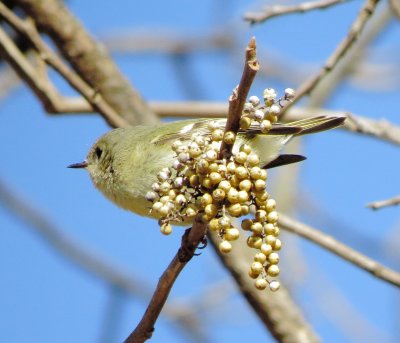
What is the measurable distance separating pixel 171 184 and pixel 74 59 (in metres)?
1.79

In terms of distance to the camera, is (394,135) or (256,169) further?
(394,135)

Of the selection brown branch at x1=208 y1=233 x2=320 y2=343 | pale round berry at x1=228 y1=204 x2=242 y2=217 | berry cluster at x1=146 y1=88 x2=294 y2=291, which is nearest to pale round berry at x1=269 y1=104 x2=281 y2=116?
berry cluster at x1=146 y1=88 x2=294 y2=291

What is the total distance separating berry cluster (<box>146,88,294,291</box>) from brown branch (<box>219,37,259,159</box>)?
0.04ft

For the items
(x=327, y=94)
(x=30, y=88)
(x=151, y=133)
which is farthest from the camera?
(x=327, y=94)

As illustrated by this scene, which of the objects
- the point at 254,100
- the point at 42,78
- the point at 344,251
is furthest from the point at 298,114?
the point at 254,100

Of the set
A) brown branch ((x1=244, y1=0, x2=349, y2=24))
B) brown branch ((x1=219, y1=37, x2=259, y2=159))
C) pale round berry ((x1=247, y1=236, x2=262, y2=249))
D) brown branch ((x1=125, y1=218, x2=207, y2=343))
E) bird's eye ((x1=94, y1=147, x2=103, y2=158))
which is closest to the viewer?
brown branch ((x1=219, y1=37, x2=259, y2=159))

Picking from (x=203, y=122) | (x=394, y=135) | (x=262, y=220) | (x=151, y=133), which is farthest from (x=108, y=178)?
(x=262, y=220)

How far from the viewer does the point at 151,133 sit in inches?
112

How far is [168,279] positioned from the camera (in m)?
1.91

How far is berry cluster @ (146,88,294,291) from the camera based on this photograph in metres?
1.64

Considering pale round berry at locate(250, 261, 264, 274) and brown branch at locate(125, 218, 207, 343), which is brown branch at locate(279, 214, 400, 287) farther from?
pale round berry at locate(250, 261, 264, 274)

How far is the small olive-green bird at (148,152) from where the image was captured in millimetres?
2461

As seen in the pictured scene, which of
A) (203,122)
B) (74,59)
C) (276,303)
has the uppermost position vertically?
(74,59)

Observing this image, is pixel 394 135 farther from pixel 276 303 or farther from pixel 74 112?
pixel 74 112
